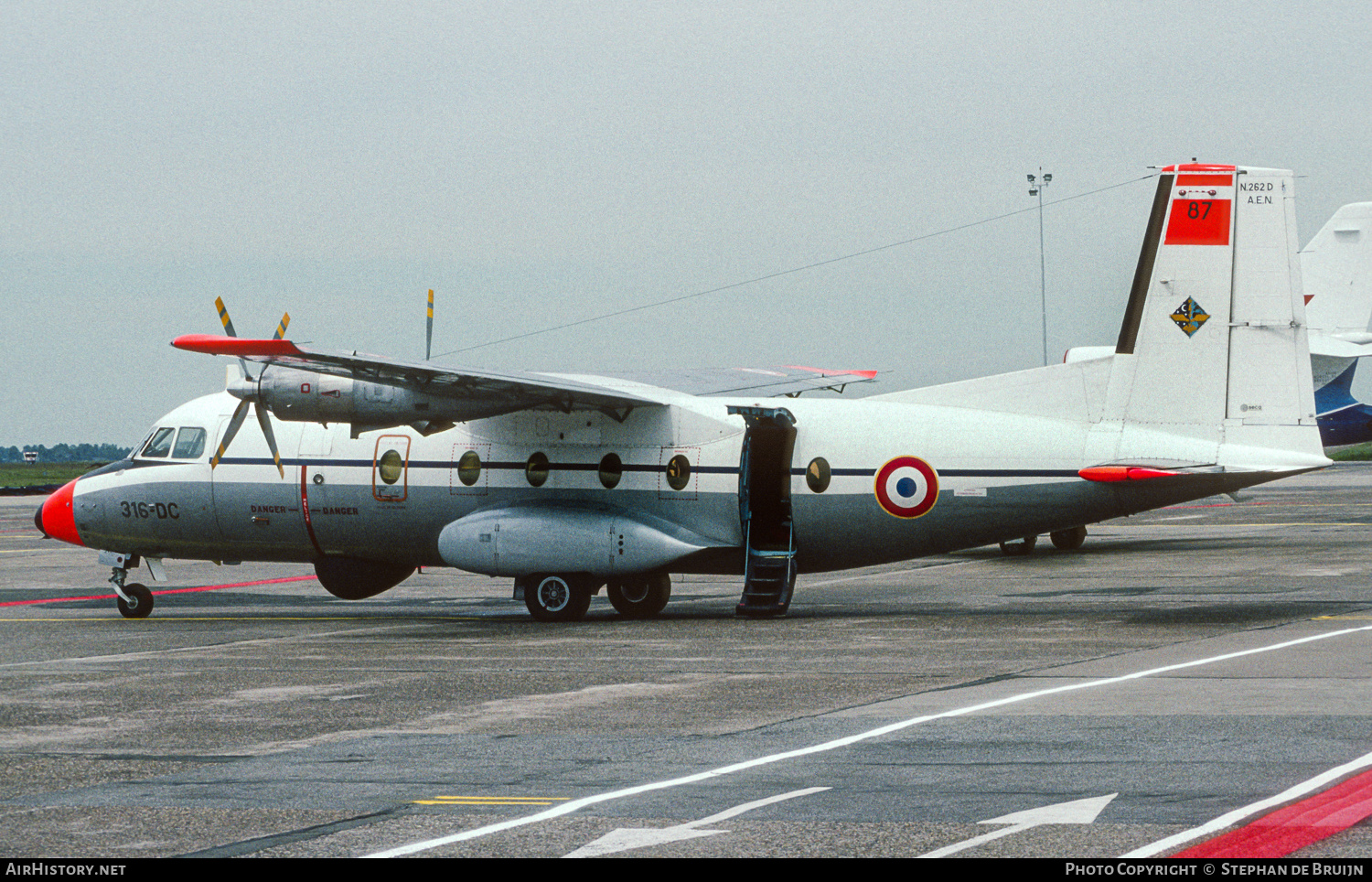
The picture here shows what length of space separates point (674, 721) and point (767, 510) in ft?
31.7

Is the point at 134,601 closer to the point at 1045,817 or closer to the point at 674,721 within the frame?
the point at 674,721

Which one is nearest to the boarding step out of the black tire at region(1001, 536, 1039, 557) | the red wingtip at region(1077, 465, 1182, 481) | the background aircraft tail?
the red wingtip at region(1077, 465, 1182, 481)

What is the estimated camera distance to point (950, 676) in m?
14.9

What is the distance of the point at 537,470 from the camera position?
2270 cm

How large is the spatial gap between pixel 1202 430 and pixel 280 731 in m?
13.8

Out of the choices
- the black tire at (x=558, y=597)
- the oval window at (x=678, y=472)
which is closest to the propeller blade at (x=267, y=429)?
the black tire at (x=558, y=597)

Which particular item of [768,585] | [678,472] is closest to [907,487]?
[768,585]

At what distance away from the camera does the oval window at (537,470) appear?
74.4 feet

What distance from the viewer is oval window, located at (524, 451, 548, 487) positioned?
22.7 metres

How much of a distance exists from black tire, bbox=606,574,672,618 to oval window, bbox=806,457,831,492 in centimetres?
302

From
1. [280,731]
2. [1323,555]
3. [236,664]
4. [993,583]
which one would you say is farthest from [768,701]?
[1323,555]

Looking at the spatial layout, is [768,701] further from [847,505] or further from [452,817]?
[847,505]

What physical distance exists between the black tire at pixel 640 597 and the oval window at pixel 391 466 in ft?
12.6

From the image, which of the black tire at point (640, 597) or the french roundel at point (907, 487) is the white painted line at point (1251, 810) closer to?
the french roundel at point (907, 487)
